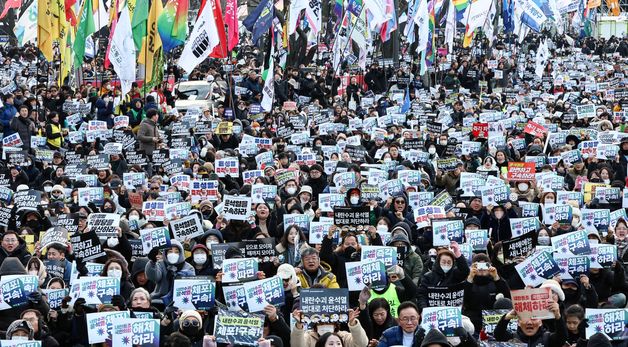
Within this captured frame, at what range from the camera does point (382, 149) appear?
23.2 m

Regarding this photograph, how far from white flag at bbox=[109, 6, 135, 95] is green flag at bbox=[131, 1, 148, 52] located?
1.05 feet

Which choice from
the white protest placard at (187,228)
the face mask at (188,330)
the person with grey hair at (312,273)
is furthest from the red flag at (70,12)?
the face mask at (188,330)

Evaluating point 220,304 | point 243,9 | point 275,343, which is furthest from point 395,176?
point 243,9

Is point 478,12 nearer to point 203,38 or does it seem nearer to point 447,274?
point 203,38

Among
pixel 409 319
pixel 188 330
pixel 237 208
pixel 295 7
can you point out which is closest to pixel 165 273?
pixel 188 330

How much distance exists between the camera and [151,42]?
2736 cm

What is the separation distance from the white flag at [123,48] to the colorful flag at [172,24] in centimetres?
81

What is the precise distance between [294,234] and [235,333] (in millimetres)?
4029

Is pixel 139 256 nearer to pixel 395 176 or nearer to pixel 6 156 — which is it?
pixel 395 176

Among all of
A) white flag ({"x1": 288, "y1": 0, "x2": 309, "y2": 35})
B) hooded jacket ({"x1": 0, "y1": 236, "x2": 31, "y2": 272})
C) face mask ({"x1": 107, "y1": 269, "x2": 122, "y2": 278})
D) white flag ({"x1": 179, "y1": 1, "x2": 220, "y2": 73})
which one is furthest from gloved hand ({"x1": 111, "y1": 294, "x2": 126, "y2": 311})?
white flag ({"x1": 288, "y1": 0, "x2": 309, "y2": 35})

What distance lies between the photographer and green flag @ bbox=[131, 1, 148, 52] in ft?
89.2

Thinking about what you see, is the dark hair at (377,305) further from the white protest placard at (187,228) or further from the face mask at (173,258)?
the white protest placard at (187,228)

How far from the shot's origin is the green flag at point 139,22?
2719 centimetres

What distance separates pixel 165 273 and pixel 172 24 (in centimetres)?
1459
